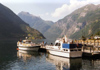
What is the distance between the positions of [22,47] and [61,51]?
116ft

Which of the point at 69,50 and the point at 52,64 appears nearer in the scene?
the point at 52,64

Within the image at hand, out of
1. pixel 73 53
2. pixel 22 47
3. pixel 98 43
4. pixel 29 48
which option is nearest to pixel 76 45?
pixel 73 53

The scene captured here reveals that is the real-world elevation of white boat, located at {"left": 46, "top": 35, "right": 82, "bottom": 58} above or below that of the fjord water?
above

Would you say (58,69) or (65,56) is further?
(65,56)

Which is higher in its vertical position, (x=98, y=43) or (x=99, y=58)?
(x=98, y=43)

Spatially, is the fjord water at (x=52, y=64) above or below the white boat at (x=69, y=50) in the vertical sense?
below

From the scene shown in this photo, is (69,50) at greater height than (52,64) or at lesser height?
greater

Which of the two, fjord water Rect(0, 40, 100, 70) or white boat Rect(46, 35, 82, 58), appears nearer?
fjord water Rect(0, 40, 100, 70)

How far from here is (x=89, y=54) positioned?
195 ft

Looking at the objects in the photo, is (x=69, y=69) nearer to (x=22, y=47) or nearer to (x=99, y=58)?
(x=99, y=58)

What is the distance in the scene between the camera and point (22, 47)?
83.8 m

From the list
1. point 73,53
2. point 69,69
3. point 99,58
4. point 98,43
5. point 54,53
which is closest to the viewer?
point 69,69

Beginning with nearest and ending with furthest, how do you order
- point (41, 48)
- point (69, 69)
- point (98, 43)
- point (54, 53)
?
point (69, 69), point (54, 53), point (98, 43), point (41, 48)

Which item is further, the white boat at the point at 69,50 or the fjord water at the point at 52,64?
the white boat at the point at 69,50
